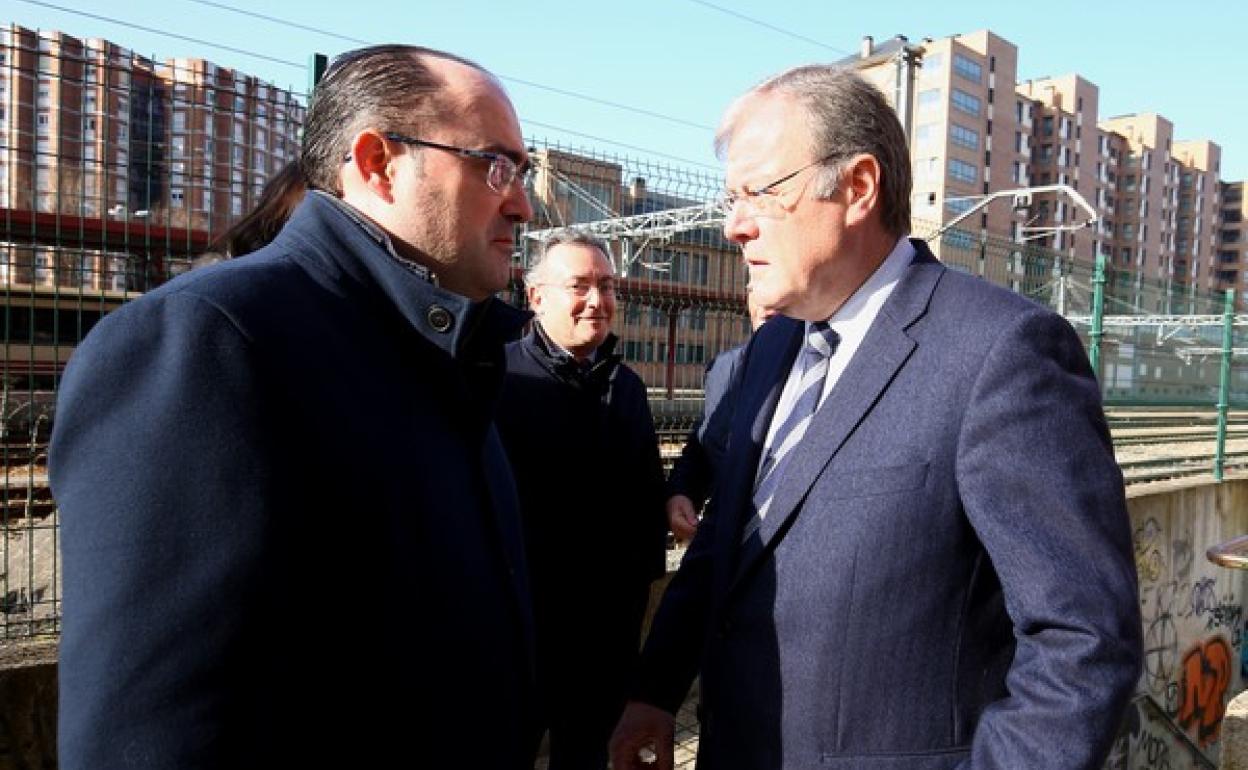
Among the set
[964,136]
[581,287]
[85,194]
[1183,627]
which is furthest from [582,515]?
[964,136]

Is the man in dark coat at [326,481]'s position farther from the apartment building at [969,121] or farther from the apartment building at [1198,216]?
the apartment building at [1198,216]

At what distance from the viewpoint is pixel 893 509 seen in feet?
5.26

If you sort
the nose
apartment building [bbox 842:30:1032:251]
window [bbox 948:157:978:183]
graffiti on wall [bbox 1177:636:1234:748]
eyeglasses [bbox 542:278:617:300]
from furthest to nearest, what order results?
window [bbox 948:157:978:183], apartment building [bbox 842:30:1032:251], graffiti on wall [bbox 1177:636:1234:748], eyeglasses [bbox 542:278:617:300], the nose

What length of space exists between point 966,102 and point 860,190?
3141 inches

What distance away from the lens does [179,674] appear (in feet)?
3.63

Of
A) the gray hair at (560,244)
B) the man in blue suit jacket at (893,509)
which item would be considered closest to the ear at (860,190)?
the man in blue suit jacket at (893,509)

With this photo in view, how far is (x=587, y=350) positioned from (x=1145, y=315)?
775cm

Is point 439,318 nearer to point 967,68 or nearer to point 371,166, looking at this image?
point 371,166

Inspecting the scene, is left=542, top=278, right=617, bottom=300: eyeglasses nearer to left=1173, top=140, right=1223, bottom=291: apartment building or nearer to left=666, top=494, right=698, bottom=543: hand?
left=666, top=494, right=698, bottom=543: hand

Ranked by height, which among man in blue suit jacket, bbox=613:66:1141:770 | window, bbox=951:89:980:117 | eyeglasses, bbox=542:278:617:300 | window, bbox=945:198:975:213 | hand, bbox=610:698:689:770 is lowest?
hand, bbox=610:698:689:770

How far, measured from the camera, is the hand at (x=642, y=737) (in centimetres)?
220

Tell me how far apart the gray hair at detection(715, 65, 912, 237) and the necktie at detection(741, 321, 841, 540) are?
28 centimetres

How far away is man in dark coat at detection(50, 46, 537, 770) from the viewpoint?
43.6 inches

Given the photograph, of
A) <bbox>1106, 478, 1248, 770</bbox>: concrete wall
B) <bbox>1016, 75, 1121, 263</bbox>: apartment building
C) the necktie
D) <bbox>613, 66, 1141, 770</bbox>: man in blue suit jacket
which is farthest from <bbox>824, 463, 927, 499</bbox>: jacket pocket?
<bbox>1016, 75, 1121, 263</bbox>: apartment building
